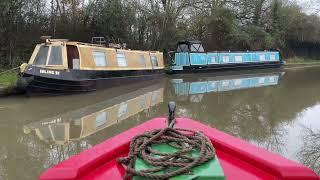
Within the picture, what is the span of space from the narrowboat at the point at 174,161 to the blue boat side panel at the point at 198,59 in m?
16.7

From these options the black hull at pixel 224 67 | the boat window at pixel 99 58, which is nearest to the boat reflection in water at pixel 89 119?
the boat window at pixel 99 58

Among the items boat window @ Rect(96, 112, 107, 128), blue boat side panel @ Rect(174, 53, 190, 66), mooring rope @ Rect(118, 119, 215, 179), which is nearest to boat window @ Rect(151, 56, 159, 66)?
blue boat side panel @ Rect(174, 53, 190, 66)

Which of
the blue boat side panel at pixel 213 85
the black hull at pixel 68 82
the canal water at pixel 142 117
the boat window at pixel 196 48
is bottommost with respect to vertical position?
the canal water at pixel 142 117

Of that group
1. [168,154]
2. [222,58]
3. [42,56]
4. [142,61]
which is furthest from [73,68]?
[222,58]

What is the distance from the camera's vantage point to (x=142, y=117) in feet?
29.8

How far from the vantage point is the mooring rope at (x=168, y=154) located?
224cm

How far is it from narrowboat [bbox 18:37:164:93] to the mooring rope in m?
8.90

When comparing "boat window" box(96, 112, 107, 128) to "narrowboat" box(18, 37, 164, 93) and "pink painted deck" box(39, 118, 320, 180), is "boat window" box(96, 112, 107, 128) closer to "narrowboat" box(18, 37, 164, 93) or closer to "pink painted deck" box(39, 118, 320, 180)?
"narrowboat" box(18, 37, 164, 93)

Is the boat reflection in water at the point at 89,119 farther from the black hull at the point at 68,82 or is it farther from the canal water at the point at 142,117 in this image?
the black hull at the point at 68,82

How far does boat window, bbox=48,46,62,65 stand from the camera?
38.9ft

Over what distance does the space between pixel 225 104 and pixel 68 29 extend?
25.4 feet

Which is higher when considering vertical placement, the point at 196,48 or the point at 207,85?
the point at 196,48

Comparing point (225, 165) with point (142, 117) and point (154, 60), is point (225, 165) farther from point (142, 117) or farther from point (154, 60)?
point (154, 60)

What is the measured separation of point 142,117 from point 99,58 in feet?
14.8
